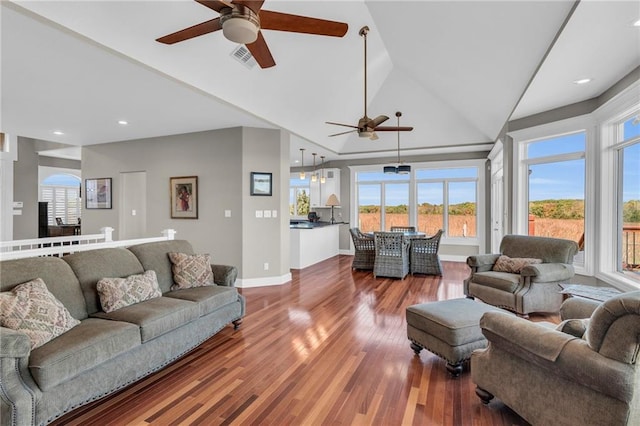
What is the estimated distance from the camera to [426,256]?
20.5 ft

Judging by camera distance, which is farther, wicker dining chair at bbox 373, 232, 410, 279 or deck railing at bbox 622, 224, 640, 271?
wicker dining chair at bbox 373, 232, 410, 279

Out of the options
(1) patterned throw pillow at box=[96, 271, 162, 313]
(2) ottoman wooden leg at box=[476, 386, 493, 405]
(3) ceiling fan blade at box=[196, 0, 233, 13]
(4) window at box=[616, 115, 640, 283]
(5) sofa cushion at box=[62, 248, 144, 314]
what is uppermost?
(3) ceiling fan blade at box=[196, 0, 233, 13]

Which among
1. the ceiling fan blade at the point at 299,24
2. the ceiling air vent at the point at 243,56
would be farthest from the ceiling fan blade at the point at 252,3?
the ceiling air vent at the point at 243,56

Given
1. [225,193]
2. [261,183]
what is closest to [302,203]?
[261,183]

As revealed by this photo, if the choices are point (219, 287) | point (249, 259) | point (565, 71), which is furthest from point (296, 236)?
point (565, 71)

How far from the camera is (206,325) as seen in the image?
10.1 ft

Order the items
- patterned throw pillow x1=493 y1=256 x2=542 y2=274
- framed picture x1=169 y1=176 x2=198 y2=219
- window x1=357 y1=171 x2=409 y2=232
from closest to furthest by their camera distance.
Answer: patterned throw pillow x1=493 y1=256 x2=542 y2=274
framed picture x1=169 y1=176 x2=198 y2=219
window x1=357 y1=171 x2=409 y2=232

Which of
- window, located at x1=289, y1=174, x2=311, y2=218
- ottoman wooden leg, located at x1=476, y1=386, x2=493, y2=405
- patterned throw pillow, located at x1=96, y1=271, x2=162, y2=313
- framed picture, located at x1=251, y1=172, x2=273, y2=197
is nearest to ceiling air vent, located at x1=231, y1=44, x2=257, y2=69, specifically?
framed picture, located at x1=251, y1=172, x2=273, y2=197

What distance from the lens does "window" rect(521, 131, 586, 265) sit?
429 cm

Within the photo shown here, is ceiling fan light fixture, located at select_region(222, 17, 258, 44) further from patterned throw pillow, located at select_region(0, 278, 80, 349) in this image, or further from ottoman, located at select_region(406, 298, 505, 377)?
ottoman, located at select_region(406, 298, 505, 377)

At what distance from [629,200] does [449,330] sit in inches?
111

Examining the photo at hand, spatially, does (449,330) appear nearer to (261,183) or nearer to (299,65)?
(299,65)

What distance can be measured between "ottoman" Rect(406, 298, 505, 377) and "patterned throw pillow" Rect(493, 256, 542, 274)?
1659mm

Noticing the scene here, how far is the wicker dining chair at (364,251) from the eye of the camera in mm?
6578
